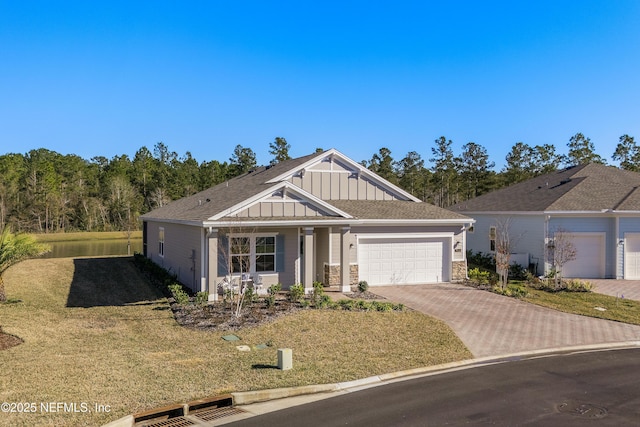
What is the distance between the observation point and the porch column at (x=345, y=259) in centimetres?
1930

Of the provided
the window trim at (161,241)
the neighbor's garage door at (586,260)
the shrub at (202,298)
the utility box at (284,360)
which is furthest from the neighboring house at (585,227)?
the utility box at (284,360)

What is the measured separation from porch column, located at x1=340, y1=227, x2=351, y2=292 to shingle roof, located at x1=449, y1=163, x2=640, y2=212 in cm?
1068

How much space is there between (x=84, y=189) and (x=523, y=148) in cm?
6031

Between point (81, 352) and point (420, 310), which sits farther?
point (420, 310)

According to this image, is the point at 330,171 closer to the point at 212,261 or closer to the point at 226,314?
the point at 212,261

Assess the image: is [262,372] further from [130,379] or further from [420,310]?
[420,310]

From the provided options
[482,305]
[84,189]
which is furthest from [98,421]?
[84,189]

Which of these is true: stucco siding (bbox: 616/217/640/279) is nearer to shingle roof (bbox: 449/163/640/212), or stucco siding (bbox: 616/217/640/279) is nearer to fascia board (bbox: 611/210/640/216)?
fascia board (bbox: 611/210/640/216)

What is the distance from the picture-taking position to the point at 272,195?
18.1m

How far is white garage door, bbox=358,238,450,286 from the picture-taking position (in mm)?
21344

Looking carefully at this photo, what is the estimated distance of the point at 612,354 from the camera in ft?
39.7

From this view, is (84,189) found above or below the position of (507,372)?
above

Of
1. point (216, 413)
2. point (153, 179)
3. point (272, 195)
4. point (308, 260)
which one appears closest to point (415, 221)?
point (308, 260)

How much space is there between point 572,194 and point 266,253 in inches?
658
